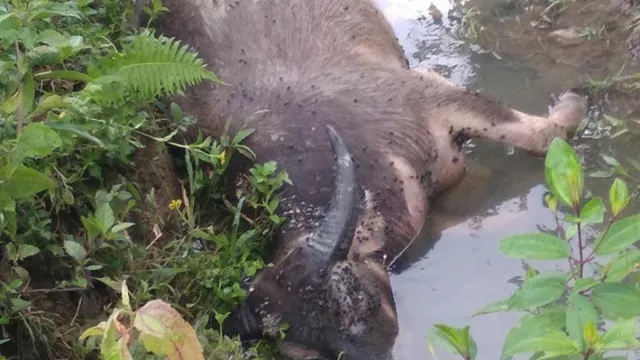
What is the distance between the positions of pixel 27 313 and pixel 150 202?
3.30 ft

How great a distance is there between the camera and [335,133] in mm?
3953

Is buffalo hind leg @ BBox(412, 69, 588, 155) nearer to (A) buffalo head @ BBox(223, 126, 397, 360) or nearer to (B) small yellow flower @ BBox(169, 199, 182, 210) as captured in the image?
(A) buffalo head @ BBox(223, 126, 397, 360)

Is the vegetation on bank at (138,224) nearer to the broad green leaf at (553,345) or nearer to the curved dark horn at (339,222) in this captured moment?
the broad green leaf at (553,345)

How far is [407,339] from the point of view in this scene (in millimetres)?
3883

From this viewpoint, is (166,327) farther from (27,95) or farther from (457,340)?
(27,95)

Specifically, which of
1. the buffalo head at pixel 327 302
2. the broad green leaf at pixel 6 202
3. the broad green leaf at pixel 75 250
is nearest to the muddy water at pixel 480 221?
the buffalo head at pixel 327 302

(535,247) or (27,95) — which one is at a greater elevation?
(535,247)

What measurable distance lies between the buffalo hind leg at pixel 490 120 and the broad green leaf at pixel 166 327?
2.81m

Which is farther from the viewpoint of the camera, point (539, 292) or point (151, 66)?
point (151, 66)

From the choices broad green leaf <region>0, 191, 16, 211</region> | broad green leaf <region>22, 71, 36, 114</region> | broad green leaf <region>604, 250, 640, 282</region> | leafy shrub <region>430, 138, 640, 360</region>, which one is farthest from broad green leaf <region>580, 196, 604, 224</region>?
broad green leaf <region>22, 71, 36, 114</region>

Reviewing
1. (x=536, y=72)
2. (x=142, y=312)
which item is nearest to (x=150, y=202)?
(x=142, y=312)

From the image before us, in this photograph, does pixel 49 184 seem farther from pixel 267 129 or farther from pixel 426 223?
pixel 426 223

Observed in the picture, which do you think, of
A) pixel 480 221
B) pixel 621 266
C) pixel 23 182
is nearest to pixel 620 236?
pixel 621 266

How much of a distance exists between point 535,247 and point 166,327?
3.14 feet
